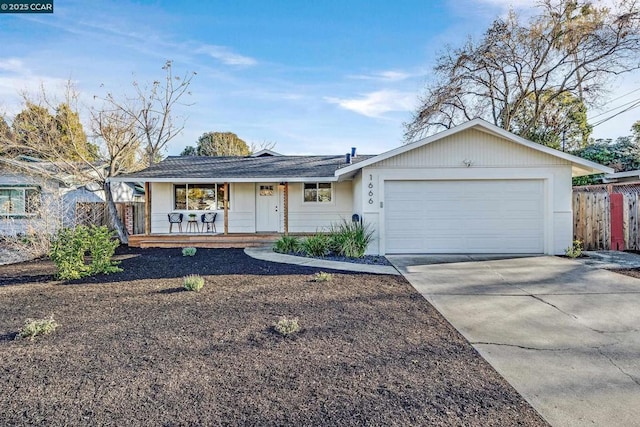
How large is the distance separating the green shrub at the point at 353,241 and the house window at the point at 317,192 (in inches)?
164

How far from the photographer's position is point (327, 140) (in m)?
25.9

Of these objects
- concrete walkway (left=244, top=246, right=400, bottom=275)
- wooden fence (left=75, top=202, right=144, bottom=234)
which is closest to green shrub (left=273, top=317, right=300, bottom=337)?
concrete walkway (left=244, top=246, right=400, bottom=275)

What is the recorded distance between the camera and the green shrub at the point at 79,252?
287 inches

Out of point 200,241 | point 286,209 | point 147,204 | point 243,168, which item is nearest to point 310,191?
point 286,209

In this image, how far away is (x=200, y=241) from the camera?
12.9 metres

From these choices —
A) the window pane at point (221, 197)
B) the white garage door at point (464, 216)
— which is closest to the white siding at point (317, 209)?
the window pane at point (221, 197)

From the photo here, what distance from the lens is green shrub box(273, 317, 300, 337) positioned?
168 inches

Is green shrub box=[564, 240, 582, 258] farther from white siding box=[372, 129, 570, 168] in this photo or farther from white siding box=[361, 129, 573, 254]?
white siding box=[372, 129, 570, 168]

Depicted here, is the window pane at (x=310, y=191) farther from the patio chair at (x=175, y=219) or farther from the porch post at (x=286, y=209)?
the patio chair at (x=175, y=219)

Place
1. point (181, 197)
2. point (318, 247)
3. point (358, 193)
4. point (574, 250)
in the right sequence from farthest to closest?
point (181, 197), point (358, 193), point (318, 247), point (574, 250)

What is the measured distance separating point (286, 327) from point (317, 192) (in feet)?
34.8

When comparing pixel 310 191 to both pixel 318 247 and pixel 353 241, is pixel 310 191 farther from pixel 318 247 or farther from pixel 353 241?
pixel 353 241

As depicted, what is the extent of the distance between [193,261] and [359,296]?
17.4 ft

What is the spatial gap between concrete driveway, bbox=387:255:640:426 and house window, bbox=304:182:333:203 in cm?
653
